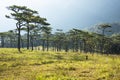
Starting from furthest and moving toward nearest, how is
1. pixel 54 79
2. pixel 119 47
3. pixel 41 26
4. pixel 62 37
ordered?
pixel 119 47 < pixel 62 37 < pixel 41 26 < pixel 54 79

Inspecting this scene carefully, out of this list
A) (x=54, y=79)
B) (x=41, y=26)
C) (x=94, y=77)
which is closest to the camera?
(x=54, y=79)

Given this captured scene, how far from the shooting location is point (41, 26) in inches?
3031

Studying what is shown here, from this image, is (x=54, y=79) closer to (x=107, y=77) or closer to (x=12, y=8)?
(x=107, y=77)

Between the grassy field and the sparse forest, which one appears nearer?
the grassy field

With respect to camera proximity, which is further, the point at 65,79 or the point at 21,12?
the point at 21,12

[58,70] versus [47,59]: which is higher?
[47,59]

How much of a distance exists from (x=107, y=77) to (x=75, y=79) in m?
2.78

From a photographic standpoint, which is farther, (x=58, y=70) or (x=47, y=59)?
(x=47, y=59)

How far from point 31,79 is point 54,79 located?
2026 millimetres

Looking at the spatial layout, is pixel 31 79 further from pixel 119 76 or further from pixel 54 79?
pixel 119 76

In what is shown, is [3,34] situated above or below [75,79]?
above

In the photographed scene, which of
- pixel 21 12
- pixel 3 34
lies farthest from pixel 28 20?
pixel 3 34

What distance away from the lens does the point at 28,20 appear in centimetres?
6575

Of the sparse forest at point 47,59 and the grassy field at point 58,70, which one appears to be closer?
the grassy field at point 58,70
